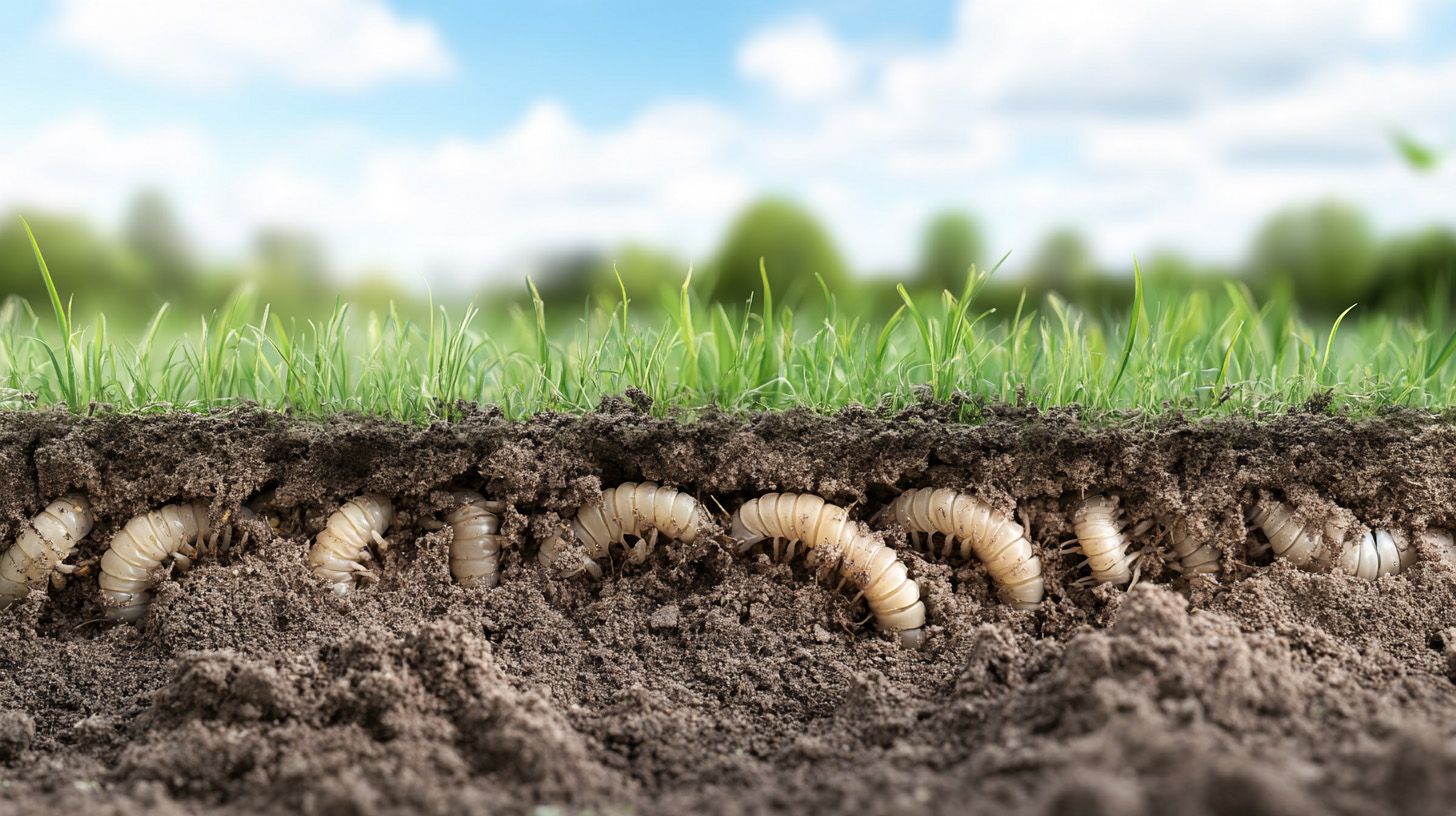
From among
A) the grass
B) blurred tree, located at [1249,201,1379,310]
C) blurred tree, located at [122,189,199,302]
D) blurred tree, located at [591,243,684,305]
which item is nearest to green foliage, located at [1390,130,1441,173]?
the grass

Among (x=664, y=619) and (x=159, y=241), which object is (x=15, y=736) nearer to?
(x=664, y=619)

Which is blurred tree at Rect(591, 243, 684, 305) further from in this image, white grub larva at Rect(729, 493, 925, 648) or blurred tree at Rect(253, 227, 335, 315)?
white grub larva at Rect(729, 493, 925, 648)

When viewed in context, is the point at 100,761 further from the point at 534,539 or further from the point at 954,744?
the point at 954,744

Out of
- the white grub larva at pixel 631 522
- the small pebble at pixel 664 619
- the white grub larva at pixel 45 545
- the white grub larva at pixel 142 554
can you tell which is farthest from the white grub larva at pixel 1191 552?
the white grub larva at pixel 45 545

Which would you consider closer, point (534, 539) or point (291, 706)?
point (291, 706)

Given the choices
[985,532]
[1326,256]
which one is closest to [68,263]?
[985,532]

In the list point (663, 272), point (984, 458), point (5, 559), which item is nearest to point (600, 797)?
point (984, 458)
